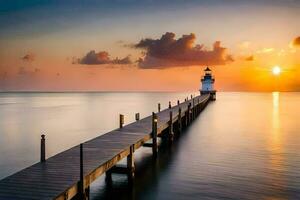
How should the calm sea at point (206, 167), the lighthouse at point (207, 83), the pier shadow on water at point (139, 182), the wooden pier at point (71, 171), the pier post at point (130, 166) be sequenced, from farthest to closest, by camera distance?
1. the lighthouse at point (207, 83)
2. the pier post at point (130, 166)
3. the calm sea at point (206, 167)
4. the pier shadow on water at point (139, 182)
5. the wooden pier at point (71, 171)

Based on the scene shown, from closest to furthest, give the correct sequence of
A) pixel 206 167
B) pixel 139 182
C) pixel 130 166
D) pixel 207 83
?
pixel 130 166 → pixel 139 182 → pixel 206 167 → pixel 207 83

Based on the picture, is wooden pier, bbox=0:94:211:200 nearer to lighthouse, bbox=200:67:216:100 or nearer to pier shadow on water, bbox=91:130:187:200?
pier shadow on water, bbox=91:130:187:200

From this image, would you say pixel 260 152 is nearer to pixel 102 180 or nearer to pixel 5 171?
pixel 102 180

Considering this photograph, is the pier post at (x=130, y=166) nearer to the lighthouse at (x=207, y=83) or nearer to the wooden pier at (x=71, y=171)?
the wooden pier at (x=71, y=171)

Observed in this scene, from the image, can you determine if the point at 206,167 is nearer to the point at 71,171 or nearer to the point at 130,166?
the point at 130,166

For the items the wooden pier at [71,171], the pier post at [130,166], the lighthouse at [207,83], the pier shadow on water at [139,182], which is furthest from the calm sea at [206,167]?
the lighthouse at [207,83]

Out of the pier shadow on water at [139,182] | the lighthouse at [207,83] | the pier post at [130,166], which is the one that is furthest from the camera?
the lighthouse at [207,83]

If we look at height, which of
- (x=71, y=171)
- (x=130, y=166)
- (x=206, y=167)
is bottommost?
(x=206, y=167)

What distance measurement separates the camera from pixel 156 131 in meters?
18.7

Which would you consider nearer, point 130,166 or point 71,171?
point 71,171

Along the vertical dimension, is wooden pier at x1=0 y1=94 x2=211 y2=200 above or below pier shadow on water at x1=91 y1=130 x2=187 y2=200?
above

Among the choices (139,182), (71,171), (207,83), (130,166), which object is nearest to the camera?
(71,171)

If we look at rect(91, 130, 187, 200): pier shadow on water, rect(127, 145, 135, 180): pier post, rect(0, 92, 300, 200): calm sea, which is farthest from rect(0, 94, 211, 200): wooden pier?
rect(0, 92, 300, 200): calm sea

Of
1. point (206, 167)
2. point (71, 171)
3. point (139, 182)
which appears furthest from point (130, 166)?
point (206, 167)
